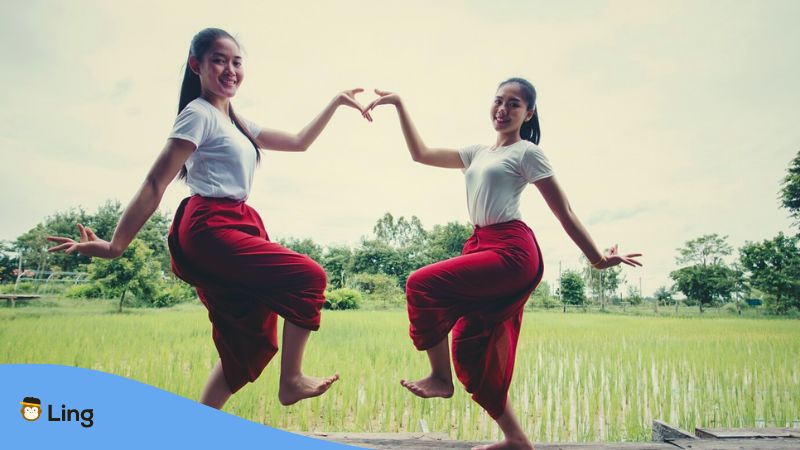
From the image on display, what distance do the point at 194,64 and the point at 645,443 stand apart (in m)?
2.01

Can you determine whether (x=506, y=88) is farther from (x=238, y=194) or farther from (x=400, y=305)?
(x=400, y=305)

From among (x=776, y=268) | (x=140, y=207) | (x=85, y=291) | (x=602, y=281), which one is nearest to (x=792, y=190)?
(x=776, y=268)

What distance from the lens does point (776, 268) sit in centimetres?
297

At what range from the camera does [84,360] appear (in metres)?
2.29

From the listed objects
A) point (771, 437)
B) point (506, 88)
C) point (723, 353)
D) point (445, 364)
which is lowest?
point (771, 437)

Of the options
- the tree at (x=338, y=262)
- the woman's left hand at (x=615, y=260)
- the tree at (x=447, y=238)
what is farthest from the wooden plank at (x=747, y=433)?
the tree at (x=338, y=262)

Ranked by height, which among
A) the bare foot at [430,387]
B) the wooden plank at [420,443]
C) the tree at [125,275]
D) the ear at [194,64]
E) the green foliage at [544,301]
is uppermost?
the ear at [194,64]

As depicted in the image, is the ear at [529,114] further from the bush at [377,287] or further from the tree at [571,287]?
the tree at [571,287]

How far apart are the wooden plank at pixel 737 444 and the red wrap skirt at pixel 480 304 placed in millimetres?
832

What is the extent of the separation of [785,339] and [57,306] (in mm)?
4298

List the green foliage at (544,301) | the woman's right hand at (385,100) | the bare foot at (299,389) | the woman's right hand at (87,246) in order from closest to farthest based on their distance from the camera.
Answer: the woman's right hand at (87,246), the bare foot at (299,389), the woman's right hand at (385,100), the green foliage at (544,301)

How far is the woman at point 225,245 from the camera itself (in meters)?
1.37

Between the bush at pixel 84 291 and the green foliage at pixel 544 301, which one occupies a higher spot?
the bush at pixel 84 291

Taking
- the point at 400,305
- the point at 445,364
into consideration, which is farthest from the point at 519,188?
the point at 400,305
